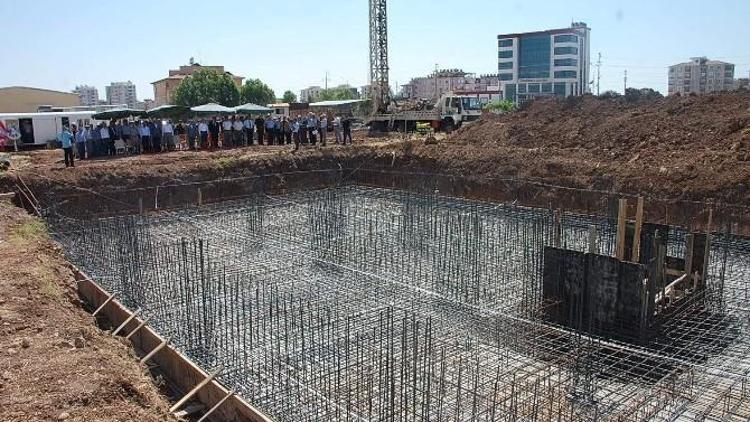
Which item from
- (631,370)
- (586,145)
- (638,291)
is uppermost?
(586,145)

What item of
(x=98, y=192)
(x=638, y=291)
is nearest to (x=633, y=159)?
(x=638, y=291)

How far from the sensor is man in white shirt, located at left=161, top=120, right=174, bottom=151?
17.4m

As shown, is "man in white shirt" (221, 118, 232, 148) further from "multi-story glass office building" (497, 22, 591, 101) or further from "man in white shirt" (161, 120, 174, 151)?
"multi-story glass office building" (497, 22, 591, 101)

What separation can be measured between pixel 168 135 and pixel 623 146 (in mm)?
12022

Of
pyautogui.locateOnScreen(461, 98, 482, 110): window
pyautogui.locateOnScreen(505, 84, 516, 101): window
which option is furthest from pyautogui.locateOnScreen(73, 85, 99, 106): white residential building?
pyautogui.locateOnScreen(461, 98, 482, 110): window

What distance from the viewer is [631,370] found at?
6.02 meters

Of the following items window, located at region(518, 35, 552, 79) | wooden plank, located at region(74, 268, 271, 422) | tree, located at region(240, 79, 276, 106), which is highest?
window, located at region(518, 35, 552, 79)

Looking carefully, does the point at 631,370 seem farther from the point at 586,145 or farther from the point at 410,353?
the point at 586,145

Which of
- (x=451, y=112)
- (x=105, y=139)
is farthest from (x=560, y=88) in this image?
(x=105, y=139)

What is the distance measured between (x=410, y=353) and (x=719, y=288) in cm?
396

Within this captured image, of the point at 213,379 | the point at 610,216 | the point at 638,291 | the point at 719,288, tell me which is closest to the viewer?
the point at 213,379

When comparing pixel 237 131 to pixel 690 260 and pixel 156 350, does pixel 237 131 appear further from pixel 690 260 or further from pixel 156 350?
pixel 690 260

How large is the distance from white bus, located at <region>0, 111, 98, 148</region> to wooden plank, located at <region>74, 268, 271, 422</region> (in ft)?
44.0

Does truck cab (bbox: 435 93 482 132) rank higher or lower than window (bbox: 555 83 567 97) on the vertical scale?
lower
